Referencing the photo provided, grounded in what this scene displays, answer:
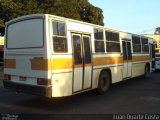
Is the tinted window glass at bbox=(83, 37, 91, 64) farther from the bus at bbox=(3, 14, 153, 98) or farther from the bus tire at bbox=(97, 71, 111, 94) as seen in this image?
the bus tire at bbox=(97, 71, 111, 94)

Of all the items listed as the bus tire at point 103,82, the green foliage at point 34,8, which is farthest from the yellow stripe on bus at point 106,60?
the green foliage at point 34,8

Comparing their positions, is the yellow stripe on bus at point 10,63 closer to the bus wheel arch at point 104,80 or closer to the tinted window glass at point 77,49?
the tinted window glass at point 77,49

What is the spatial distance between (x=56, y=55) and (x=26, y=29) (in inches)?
58.1

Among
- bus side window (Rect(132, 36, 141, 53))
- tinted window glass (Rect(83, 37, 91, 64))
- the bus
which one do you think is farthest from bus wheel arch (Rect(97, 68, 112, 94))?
bus side window (Rect(132, 36, 141, 53))

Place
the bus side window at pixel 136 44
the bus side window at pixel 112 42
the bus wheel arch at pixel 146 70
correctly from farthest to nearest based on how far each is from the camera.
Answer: the bus wheel arch at pixel 146 70, the bus side window at pixel 136 44, the bus side window at pixel 112 42

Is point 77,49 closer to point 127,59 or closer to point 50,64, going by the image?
point 50,64

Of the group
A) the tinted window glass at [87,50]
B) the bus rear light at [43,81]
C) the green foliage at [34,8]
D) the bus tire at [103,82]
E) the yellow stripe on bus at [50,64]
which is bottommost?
the bus tire at [103,82]

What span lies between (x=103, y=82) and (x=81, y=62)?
239cm

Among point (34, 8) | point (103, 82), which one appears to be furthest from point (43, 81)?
point (34, 8)

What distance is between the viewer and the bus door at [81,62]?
10.7 meters

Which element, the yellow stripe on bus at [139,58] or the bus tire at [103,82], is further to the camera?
the yellow stripe on bus at [139,58]

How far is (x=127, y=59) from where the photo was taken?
15547 millimetres

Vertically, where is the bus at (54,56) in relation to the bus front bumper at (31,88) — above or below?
above

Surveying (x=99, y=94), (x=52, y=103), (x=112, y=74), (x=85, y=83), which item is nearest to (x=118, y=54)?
(x=112, y=74)
